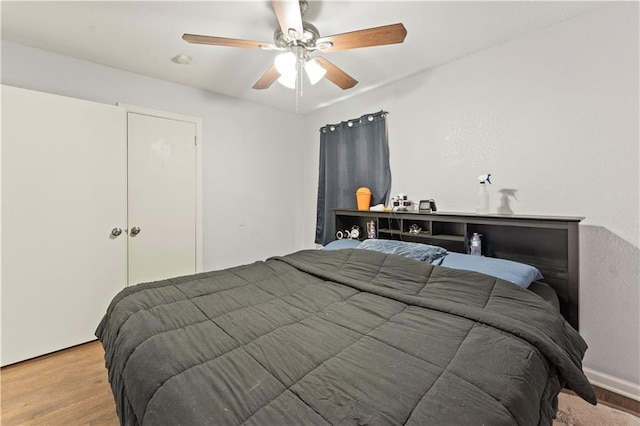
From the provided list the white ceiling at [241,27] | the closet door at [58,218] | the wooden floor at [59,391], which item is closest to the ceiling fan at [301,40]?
the white ceiling at [241,27]

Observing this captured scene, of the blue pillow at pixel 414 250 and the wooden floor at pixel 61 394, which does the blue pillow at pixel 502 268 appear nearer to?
the blue pillow at pixel 414 250

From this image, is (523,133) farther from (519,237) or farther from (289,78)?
(289,78)

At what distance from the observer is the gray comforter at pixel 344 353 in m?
0.77

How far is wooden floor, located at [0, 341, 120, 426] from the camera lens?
1.60 meters

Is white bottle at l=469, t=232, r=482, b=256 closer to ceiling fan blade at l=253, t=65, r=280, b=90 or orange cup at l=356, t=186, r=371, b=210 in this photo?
orange cup at l=356, t=186, r=371, b=210

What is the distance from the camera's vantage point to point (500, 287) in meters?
1.50

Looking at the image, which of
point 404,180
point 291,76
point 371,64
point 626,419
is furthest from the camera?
point 404,180

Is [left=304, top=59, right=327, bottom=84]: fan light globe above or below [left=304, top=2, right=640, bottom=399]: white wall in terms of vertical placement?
above

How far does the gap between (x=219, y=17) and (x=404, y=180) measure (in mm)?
2100

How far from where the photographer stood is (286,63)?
1865 mm

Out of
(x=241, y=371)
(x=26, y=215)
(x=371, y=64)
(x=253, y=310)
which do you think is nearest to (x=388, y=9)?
(x=371, y=64)

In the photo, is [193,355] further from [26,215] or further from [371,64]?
[371,64]

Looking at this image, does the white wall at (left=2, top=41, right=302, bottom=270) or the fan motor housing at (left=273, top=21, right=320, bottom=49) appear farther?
the white wall at (left=2, top=41, right=302, bottom=270)

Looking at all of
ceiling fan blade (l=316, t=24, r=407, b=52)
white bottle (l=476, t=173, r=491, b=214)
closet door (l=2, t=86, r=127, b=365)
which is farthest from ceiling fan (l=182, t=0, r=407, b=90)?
closet door (l=2, t=86, r=127, b=365)
